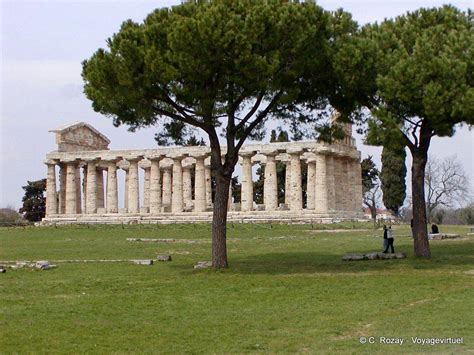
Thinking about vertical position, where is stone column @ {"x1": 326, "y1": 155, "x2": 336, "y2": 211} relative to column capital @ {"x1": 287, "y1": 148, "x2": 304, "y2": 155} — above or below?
below

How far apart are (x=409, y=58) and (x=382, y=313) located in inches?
462

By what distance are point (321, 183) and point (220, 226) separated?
39.0 meters


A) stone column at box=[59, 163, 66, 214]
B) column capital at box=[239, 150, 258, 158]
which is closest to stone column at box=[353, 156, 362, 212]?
column capital at box=[239, 150, 258, 158]

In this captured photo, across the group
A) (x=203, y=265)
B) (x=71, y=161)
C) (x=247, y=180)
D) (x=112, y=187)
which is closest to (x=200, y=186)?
(x=247, y=180)

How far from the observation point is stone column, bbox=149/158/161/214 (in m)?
71.2

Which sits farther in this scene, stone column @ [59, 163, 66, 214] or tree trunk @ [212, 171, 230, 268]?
stone column @ [59, 163, 66, 214]

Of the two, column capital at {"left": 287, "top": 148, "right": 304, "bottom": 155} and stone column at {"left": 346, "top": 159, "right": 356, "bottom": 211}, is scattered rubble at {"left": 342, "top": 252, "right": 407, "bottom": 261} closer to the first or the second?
column capital at {"left": 287, "top": 148, "right": 304, "bottom": 155}

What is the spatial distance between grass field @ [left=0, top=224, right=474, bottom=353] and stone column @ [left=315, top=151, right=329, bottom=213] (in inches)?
1206

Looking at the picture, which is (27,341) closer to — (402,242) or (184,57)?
(184,57)

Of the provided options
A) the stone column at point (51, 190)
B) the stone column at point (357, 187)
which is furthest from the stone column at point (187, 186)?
the stone column at point (357, 187)

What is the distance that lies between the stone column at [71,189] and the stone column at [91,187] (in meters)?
1.28

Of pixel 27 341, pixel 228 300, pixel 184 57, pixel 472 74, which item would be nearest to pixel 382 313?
pixel 228 300

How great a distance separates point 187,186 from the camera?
74000 millimetres

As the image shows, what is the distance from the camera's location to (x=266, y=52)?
976 inches
